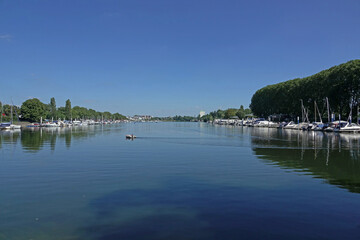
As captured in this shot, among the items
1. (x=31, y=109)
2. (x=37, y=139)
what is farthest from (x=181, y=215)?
(x=31, y=109)

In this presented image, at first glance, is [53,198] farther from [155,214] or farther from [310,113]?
[310,113]

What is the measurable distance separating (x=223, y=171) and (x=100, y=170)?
939cm

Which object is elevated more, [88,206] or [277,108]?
[277,108]

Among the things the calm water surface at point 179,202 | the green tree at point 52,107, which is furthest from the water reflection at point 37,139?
the green tree at point 52,107

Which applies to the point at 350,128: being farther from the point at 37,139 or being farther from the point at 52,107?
the point at 52,107

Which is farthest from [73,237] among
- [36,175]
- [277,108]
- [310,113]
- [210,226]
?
[277,108]

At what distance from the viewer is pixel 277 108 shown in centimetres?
14100

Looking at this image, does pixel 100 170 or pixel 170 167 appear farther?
pixel 170 167

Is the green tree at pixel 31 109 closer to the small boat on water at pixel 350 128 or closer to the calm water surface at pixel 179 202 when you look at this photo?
the small boat on water at pixel 350 128

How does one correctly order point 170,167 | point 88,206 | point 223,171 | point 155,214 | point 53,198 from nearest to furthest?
point 155,214, point 88,206, point 53,198, point 223,171, point 170,167

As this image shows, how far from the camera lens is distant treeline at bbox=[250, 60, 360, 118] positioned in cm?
8219

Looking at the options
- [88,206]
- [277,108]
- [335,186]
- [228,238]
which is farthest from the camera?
[277,108]

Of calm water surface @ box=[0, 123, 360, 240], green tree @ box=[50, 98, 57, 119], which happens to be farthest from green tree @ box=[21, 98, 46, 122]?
calm water surface @ box=[0, 123, 360, 240]

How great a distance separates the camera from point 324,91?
92.5 meters
